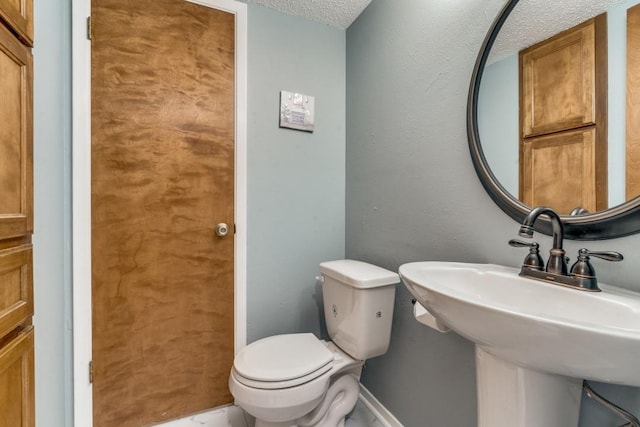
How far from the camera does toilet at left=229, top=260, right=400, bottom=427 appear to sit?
1.05 meters

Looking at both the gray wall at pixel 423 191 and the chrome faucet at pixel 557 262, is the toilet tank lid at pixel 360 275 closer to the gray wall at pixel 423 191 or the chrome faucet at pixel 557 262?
the gray wall at pixel 423 191

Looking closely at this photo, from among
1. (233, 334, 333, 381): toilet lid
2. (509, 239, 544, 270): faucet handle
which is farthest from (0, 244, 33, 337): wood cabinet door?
(509, 239, 544, 270): faucet handle

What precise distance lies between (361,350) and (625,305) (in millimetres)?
867

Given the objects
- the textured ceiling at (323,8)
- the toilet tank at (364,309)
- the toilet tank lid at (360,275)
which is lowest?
the toilet tank at (364,309)

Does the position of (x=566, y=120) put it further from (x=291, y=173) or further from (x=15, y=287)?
(x=15, y=287)

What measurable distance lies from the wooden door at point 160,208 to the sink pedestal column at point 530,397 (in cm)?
120

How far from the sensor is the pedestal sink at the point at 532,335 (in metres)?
0.43

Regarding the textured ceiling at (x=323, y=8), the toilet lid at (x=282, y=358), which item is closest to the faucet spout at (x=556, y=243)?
the toilet lid at (x=282, y=358)

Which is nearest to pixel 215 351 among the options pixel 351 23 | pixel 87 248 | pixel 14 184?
pixel 87 248

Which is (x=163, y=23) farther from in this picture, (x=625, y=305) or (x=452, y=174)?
(x=625, y=305)

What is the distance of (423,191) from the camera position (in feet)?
3.93

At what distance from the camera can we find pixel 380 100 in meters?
1.46

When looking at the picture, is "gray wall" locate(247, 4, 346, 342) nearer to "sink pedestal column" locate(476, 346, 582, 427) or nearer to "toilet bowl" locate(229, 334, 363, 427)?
"toilet bowl" locate(229, 334, 363, 427)

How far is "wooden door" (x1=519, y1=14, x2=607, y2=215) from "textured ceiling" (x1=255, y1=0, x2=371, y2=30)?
3.32ft
